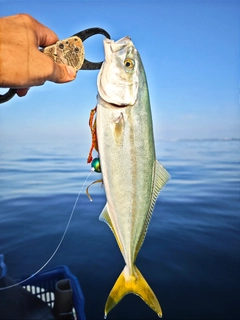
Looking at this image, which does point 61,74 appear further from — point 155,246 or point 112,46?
point 155,246

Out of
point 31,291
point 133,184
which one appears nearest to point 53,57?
point 133,184

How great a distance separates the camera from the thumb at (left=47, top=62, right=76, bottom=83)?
6.47 feet

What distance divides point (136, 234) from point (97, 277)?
2.97 meters

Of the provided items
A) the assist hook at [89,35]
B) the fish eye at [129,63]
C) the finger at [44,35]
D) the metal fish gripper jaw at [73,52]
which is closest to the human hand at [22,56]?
the finger at [44,35]

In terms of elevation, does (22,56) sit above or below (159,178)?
above

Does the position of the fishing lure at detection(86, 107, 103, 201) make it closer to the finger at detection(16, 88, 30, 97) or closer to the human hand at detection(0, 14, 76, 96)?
the human hand at detection(0, 14, 76, 96)

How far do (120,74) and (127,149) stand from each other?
52cm

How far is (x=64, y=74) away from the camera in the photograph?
6.89ft

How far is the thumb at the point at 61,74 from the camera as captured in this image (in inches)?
77.6

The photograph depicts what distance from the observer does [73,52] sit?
7.18 feet

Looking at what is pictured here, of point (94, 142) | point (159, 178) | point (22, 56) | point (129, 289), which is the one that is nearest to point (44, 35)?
point (22, 56)

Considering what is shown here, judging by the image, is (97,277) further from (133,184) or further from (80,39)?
(80,39)

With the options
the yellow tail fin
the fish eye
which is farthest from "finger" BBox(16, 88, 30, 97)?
the yellow tail fin

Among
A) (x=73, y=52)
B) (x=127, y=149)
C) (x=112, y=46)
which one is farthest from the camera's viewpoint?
(x=73, y=52)
